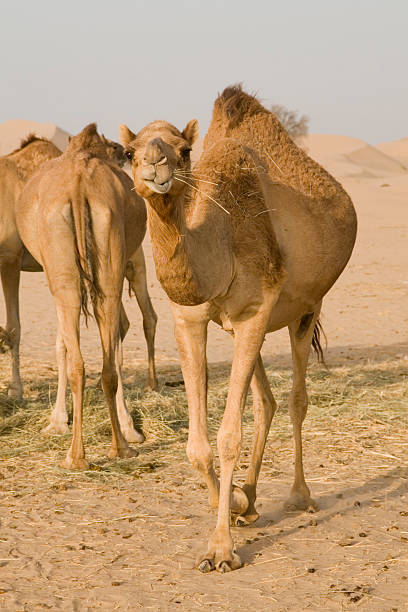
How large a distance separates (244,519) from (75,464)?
5.77 feet

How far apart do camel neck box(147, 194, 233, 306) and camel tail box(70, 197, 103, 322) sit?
2.21m

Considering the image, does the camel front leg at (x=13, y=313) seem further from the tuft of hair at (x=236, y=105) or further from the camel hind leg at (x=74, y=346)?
the tuft of hair at (x=236, y=105)

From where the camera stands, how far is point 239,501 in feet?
16.3

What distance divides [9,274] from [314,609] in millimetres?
5593

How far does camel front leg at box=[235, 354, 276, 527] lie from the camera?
5.14 metres

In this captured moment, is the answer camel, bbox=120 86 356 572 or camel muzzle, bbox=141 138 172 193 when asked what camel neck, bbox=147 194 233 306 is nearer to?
camel, bbox=120 86 356 572

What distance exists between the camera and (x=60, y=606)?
13.0 ft

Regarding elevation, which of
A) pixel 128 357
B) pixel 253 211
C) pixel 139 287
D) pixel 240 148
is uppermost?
pixel 240 148

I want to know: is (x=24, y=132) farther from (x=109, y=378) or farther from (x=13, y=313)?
(x=109, y=378)

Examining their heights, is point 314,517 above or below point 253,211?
below

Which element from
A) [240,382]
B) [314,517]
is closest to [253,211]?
[240,382]

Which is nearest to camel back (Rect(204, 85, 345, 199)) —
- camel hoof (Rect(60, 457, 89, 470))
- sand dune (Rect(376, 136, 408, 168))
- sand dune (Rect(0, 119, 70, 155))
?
camel hoof (Rect(60, 457, 89, 470))

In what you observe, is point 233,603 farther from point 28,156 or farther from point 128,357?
point 128,357

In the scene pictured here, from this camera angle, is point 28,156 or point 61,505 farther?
point 28,156
